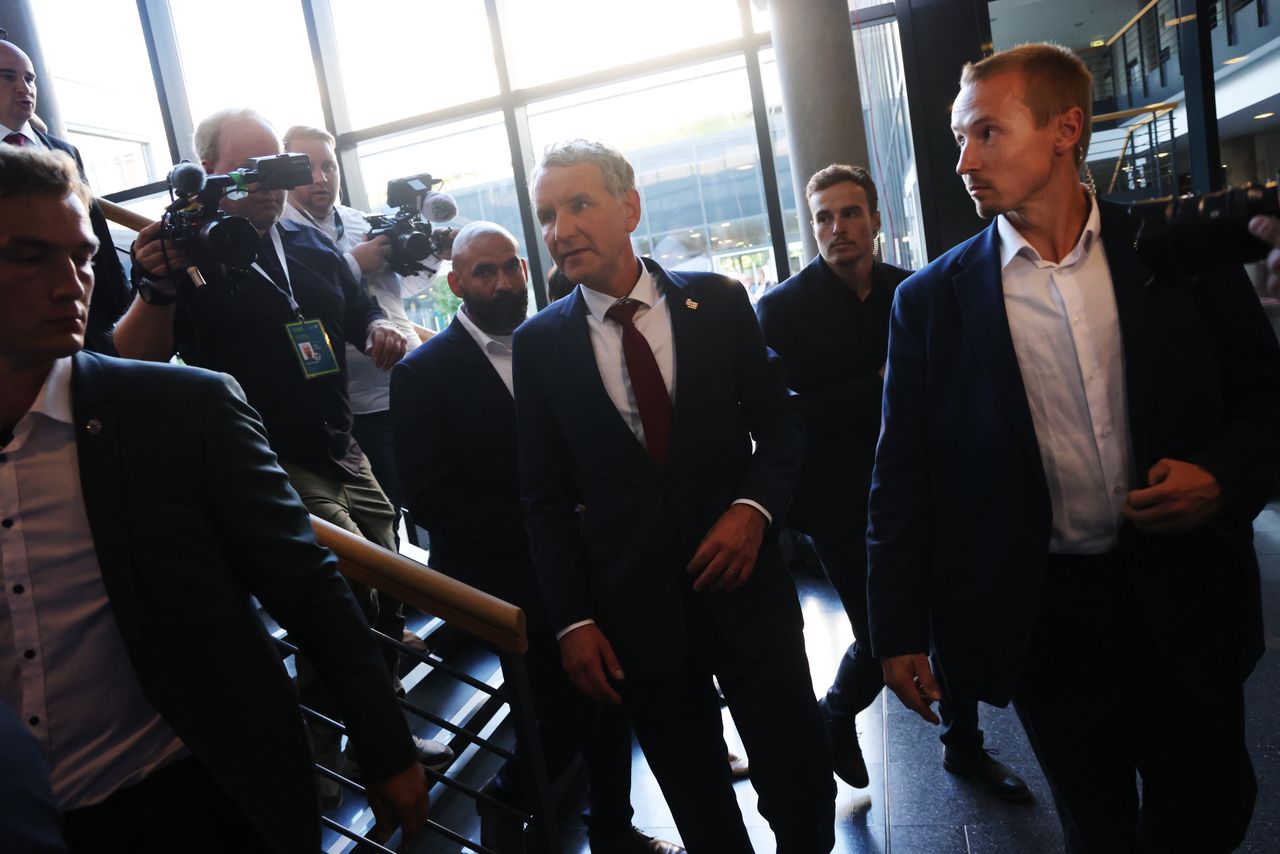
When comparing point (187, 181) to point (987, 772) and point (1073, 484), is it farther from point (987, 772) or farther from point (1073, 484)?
point (987, 772)

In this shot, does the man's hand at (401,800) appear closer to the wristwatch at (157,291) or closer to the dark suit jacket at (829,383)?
the wristwatch at (157,291)

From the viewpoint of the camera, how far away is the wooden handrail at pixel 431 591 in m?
1.84

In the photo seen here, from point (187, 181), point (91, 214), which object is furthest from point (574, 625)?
point (91, 214)

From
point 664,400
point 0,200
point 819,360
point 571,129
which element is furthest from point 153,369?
point 571,129

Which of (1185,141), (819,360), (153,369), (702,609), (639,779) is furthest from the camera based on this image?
(1185,141)

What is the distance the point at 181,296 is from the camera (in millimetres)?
2154

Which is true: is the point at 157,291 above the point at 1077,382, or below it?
above

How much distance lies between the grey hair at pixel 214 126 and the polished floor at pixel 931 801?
2.07 metres

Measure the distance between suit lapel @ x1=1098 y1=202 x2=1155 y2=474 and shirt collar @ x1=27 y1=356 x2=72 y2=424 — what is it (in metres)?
1.48

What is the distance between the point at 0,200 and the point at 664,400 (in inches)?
42.9

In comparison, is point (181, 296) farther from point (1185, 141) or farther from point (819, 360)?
point (1185, 141)

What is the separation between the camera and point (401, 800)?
127cm

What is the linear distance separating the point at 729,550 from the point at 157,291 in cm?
140

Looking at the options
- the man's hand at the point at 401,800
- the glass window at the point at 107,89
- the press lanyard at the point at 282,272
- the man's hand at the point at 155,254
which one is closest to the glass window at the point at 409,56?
the glass window at the point at 107,89
